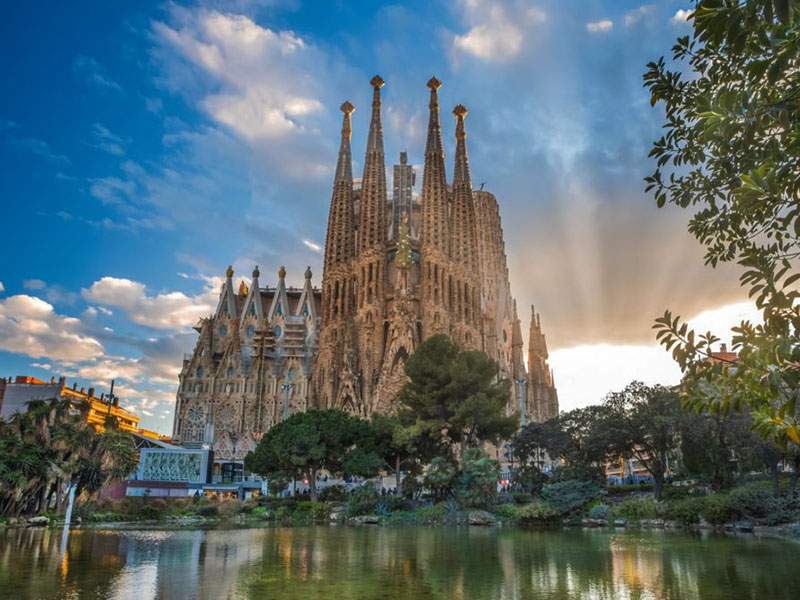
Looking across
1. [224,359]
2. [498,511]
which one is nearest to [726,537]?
[498,511]

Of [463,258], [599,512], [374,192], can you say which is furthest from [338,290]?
[599,512]

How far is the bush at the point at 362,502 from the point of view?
32.3m

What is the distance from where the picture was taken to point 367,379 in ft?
195

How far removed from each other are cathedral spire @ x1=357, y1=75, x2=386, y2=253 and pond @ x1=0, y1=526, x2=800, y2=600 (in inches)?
1867

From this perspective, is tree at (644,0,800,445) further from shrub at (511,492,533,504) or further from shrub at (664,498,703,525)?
shrub at (511,492,533,504)

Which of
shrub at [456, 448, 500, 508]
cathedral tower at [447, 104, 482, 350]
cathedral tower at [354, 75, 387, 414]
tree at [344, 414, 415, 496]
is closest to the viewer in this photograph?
shrub at [456, 448, 500, 508]

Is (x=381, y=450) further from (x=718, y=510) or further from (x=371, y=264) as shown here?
(x=371, y=264)

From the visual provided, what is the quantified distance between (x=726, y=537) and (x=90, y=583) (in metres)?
18.4

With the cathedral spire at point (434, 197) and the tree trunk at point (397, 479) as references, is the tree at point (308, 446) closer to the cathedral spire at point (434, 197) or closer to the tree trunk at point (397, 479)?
the tree trunk at point (397, 479)

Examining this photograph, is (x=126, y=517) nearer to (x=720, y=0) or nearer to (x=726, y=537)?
(x=726, y=537)

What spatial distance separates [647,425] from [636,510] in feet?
19.3

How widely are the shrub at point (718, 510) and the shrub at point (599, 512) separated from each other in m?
4.65

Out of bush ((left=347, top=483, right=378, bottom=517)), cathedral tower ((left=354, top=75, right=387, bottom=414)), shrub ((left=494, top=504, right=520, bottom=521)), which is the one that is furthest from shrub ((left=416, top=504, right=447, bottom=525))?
cathedral tower ((left=354, top=75, right=387, bottom=414))

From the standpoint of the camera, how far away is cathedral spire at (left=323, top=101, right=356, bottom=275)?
67000 mm
